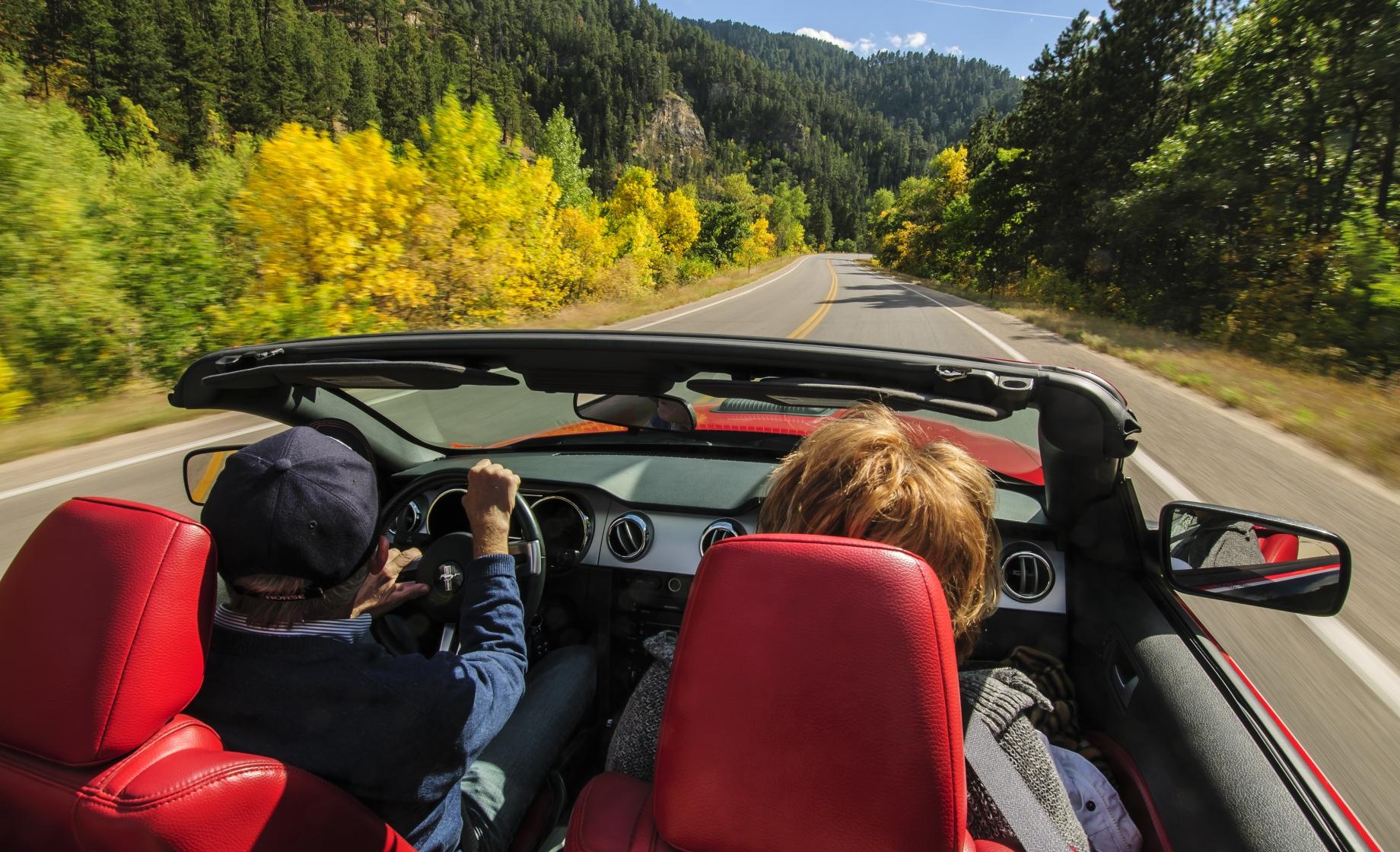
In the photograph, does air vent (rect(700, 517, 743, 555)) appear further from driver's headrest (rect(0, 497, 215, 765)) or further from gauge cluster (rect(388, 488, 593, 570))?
driver's headrest (rect(0, 497, 215, 765))

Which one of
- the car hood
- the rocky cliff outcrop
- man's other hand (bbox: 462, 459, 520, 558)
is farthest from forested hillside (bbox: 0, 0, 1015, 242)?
man's other hand (bbox: 462, 459, 520, 558)

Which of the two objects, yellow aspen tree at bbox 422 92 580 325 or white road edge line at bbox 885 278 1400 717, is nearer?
white road edge line at bbox 885 278 1400 717

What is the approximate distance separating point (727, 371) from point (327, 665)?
1031 millimetres

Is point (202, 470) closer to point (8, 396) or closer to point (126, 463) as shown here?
point (126, 463)

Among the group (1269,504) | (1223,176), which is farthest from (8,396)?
(1223,176)

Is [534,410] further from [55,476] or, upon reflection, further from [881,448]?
[55,476]

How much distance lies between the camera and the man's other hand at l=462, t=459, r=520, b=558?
1.68 m

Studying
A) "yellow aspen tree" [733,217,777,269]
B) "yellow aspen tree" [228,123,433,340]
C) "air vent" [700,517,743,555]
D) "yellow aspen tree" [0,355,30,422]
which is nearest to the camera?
"air vent" [700,517,743,555]

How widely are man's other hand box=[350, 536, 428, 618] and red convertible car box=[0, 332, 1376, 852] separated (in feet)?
0.52

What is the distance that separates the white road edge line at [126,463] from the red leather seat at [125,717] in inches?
181

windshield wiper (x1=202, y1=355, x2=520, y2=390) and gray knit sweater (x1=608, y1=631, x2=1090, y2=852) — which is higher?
windshield wiper (x1=202, y1=355, x2=520, y2=390)

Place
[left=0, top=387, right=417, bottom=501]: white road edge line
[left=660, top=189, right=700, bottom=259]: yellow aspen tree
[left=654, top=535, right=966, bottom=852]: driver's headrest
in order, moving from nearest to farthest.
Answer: [left=654, top=535, right=966, bottom=852]: driver's headrest
[left=0, top=387, right=417, bottom=501]: white road edge line
[left=660, top=189, right=700, bottom=259]: yellow aspen tree

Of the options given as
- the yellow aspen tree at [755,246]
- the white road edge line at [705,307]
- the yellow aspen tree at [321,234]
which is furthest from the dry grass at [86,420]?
the yellow aspen tree at [755,246]

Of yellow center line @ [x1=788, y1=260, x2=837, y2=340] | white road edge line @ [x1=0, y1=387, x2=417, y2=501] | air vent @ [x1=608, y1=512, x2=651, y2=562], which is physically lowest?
yellow center line @ [x1=788, y1=260, x2=837, y2=340]
